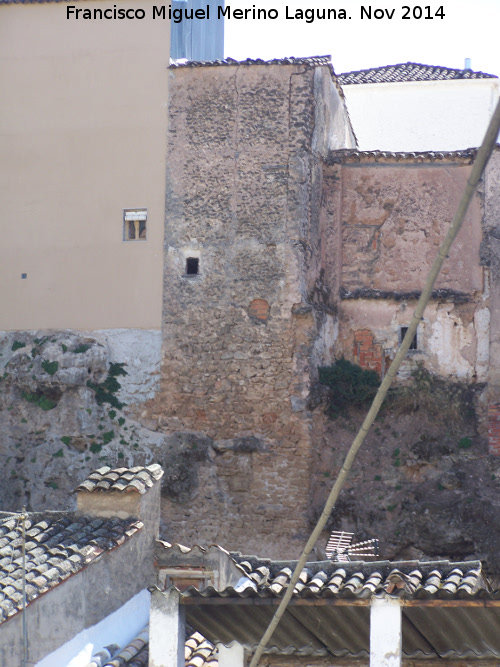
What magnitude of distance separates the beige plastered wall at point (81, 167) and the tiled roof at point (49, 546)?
23.6 ft

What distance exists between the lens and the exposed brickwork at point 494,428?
58.3 feet

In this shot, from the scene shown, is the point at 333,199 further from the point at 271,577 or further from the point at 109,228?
the point at 271,577

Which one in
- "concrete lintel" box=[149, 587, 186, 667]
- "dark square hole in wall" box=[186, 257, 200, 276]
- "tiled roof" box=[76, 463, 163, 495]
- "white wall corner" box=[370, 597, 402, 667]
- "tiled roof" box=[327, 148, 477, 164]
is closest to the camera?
"white wall corner" box=[370, 597, 402, 667]

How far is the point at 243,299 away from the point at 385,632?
10.6 m

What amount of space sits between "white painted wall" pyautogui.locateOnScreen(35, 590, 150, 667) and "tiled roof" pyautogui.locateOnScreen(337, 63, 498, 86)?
1958cm

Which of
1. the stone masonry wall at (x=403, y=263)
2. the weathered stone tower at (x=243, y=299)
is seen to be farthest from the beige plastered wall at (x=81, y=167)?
the stone masonry wall at (x=403, y=263)

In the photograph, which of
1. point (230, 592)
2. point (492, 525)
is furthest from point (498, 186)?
point (230, 592)

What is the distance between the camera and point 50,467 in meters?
18.0

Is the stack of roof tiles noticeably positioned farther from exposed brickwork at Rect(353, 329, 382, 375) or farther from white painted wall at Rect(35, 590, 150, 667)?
exposed brickwork at Rect(353, 329, 382, 375)

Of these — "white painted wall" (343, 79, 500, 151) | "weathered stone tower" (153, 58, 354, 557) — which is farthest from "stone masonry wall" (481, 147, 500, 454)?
"white painted wall" (343, 79, 500, 151)

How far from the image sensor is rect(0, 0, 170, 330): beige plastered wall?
1861cm

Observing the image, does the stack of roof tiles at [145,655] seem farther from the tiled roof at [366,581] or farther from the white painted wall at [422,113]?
the white painted wall at [422,113]

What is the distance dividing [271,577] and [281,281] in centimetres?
883

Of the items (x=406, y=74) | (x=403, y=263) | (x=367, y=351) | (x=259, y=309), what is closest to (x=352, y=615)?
(x=259, y=309)
